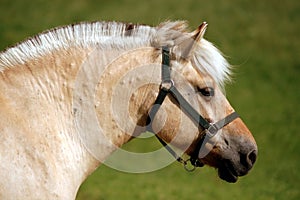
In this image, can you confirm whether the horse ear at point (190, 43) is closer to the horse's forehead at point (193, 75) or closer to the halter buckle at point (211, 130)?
the horse's forehead at point (193, 75)

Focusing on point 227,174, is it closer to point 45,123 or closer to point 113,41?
point 113,41

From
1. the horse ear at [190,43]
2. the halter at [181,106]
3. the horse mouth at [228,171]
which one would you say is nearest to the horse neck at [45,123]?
the halter at [181,106]

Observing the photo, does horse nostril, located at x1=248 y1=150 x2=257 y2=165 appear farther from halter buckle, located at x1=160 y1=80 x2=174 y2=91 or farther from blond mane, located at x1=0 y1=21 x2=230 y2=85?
halter buckle, located at x1=160 y1=80 x2=174 y2=91

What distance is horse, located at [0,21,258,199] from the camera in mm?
3914

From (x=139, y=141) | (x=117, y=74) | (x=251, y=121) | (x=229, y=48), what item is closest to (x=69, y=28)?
(x=117, y=74)

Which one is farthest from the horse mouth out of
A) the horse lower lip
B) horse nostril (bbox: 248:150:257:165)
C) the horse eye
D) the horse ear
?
the horse ear

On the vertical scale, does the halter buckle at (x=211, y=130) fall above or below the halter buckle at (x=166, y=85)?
below

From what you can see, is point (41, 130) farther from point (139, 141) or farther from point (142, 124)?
point (139, 141)

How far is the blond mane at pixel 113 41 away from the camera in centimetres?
409

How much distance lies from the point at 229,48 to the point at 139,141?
18.1 ft

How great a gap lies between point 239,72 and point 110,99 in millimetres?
12158

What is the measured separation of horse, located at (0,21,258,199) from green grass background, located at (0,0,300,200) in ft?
15.5

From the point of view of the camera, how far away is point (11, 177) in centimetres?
366

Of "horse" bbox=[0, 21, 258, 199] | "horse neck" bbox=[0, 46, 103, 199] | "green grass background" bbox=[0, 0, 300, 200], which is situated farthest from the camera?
"green grass background" bbox=[0, 0, 300, 200]
